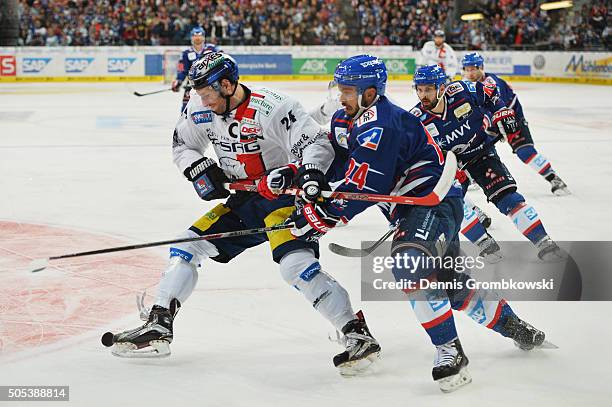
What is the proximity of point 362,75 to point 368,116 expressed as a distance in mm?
190

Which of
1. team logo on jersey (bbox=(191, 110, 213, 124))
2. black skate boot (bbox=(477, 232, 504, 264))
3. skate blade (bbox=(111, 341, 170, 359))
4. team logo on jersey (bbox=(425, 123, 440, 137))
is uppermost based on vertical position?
team logo on jersey (bbox=(191, 110, 213, 124))

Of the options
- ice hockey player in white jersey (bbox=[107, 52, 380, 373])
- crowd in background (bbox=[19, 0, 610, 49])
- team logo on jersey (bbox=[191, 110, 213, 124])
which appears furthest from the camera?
crowd in background (bbox=[19, 0, 610, 49])

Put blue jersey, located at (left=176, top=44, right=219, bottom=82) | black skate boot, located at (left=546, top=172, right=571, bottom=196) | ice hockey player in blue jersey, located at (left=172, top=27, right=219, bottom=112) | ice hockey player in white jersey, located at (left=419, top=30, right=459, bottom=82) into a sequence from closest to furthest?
black skate boot, located at (left=546, top=172, right=571, bottom=196), ice hockey player in blue jersey, located at (left=172, top=27, right=219, bottom=112), blue jersey, located at (left=176, top=44, right=219, bottom=82), ice hockey player in white jersey, located at (left=419, top=30, right=459, bottom=82)

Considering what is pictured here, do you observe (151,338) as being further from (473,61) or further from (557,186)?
(557,186)

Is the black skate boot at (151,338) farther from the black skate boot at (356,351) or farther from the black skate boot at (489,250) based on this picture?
the black skate boot at (489,250)

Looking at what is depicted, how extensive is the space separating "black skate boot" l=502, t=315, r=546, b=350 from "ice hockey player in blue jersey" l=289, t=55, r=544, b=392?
337mm

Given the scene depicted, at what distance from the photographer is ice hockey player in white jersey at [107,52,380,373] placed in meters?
3.42

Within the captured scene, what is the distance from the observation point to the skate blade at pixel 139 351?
3600 millimetres

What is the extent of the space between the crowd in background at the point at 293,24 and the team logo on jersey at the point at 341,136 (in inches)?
782

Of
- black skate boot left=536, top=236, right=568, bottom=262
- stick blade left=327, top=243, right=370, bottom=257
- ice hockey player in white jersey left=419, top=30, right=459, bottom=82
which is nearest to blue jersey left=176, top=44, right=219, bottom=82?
ice hockey player in white jersey left=419, top=30, right=459, bottom=82

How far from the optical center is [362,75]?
11.0 feet

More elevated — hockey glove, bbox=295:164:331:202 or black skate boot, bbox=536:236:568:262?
hockey glove, bbox=295:164:331:202

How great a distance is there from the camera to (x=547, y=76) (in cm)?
2247

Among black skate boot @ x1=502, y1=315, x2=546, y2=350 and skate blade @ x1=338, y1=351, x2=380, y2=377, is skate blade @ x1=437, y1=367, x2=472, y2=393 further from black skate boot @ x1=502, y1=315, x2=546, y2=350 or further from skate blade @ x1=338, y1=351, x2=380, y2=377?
black skate boot @ x1=502, y1=315, x2=546, y2=350
